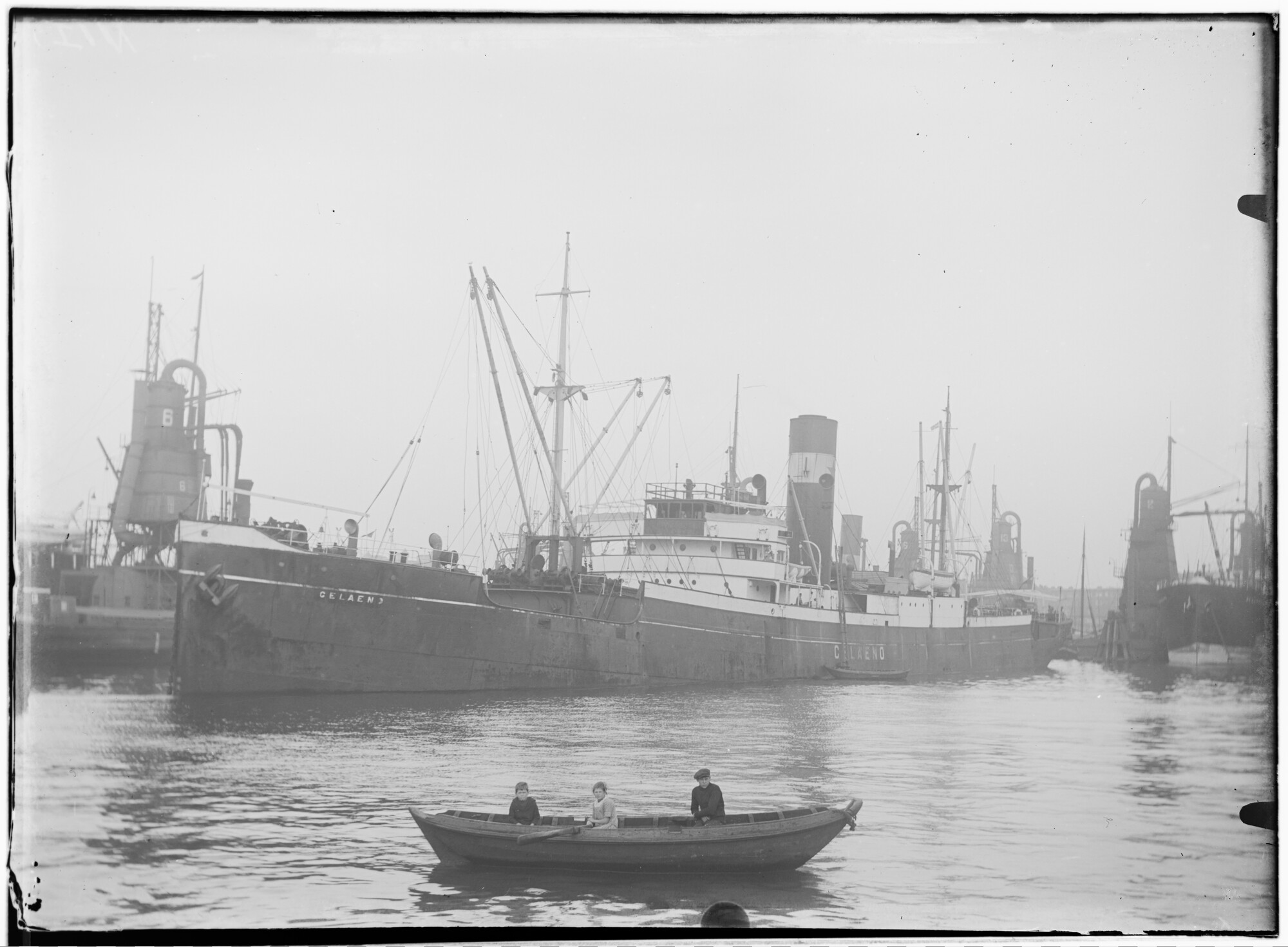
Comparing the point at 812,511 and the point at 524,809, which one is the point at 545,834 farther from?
the point at 812,511

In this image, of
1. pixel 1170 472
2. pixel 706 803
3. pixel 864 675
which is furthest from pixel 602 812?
pixel 864 675

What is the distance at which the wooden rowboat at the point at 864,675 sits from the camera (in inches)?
902

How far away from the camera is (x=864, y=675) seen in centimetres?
2303

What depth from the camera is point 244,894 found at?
8.93 m

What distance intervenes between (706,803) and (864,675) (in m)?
14.4

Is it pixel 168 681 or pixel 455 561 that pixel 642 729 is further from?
pixel 168 681

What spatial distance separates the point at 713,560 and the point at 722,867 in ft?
43.8

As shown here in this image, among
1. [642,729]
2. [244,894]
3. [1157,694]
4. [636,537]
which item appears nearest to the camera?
[244,894]

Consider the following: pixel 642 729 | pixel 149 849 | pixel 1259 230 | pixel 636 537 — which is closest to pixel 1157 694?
pixel 1259 230

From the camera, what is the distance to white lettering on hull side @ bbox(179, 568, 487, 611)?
16781mm

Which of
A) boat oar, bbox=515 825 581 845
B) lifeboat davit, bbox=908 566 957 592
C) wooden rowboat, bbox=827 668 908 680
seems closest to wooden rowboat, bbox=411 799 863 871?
boat oar, bbox=515 825 581 845

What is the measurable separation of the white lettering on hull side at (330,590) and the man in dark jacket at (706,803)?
30.5 feet

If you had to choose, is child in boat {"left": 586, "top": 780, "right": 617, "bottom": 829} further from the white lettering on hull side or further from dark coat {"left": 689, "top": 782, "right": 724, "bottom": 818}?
the white lettering on hull side

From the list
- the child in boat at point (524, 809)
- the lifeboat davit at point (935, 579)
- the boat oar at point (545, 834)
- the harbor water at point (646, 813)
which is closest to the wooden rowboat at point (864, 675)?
the lifeboat davit at point (935, 579)
